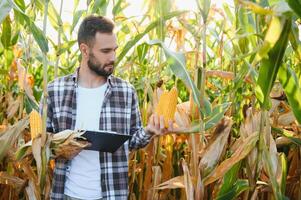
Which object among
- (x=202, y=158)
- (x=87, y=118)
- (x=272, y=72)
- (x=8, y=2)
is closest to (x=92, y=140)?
(x=87, y=118)

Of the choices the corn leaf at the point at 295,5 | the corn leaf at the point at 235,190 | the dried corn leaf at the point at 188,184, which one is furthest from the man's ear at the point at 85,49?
the corn leaf at the point at 295,5

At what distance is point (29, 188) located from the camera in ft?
7.98

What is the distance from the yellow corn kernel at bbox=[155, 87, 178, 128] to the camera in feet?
6.32

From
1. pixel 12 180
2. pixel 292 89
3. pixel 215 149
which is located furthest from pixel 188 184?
pixel 12 180

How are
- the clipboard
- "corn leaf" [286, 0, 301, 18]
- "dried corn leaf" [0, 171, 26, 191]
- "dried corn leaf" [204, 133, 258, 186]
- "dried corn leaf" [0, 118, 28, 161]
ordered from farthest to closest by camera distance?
1. "dried corn leaf" [0, 171, 26, 191]
2. "dried corn leaf" [0, 118, 28, 161]
3. the clipboard
4. "dried corn leaf" [204, 133, 258, 186]
5. "corn leaf" [286, 0, 301, 18]

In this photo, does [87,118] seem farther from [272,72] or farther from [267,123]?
[272,72]

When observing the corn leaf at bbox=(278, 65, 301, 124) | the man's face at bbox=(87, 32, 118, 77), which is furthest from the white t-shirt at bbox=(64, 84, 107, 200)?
the corn leaf at bbox=(278, 65, 301, 124)

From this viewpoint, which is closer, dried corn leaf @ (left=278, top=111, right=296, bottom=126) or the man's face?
the man's face

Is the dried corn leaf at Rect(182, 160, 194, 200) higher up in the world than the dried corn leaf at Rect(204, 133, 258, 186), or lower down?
lower down

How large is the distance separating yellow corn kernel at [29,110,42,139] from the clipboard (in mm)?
180

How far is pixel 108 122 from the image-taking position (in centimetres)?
241

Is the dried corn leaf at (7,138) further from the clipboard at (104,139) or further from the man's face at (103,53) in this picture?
the man's face at (103,53)

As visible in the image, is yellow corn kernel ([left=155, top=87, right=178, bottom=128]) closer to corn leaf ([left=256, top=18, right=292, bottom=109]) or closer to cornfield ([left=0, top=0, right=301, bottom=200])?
cornfield ([left=0, top=0, right=301, bottom=200])

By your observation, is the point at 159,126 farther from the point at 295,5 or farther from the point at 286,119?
the point at 295,5
